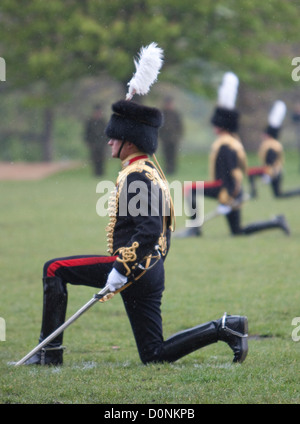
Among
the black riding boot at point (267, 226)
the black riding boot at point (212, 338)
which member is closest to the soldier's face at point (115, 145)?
the black riding boot at point (212, 338)

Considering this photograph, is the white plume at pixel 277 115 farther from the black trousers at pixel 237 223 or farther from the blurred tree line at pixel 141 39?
the blurred tree line at pixel 141 39

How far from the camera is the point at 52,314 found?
19.0 feet

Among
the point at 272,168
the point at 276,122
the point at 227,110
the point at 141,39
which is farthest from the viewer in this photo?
the point at 141,39

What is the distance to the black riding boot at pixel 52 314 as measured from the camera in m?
5.77

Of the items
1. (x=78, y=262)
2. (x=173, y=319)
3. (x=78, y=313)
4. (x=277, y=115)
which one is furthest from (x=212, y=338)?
(x=277, y=115)

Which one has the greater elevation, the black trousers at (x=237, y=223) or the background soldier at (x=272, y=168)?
the background soldier at (x=272, y=168)

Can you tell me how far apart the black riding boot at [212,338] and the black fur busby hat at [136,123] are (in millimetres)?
1209

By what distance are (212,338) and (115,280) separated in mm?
757

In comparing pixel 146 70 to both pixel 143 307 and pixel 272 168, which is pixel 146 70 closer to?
pixel 143 307

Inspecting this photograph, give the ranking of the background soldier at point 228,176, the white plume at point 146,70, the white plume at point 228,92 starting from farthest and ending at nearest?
the white plume at point 228,92
the background soldier at point 228,176
the white plume at point 146,70

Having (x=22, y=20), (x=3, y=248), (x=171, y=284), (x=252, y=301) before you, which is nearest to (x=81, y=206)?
(x=3, y=248)

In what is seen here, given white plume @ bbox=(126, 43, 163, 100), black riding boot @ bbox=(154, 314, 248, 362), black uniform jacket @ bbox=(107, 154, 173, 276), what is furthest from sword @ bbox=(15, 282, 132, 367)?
white plume @ bbox=(126, 43, 163, 100)

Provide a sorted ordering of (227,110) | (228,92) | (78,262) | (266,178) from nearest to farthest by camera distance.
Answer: (78,262)
(227,110)
(228,92)
(266,178)

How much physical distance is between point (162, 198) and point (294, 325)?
7.00 ft
